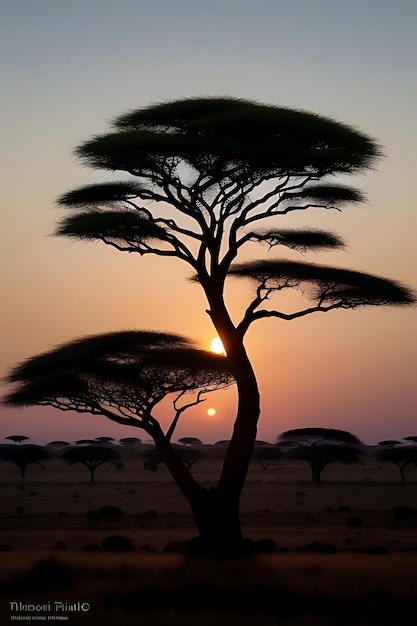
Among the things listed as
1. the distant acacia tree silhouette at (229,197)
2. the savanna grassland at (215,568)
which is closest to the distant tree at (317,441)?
the savanna grassland at (215,568)

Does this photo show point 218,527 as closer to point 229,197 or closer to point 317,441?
point 229,197

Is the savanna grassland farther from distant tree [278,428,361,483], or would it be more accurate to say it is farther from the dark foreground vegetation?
distant tree [278,428,361,483]

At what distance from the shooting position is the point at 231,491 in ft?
77.3

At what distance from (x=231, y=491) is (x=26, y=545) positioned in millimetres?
7985

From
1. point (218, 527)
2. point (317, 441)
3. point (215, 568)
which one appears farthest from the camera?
point (317, 441)

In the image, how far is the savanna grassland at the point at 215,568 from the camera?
15383 mm

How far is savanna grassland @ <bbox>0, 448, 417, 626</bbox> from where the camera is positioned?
1538cm

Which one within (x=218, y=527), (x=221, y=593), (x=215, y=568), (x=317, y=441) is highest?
(x=317, y=441)

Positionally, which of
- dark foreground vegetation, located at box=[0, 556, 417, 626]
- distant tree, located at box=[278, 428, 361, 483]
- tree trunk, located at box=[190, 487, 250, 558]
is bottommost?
dark foreground vegetation, located at box=[0, 556, 417, 626]

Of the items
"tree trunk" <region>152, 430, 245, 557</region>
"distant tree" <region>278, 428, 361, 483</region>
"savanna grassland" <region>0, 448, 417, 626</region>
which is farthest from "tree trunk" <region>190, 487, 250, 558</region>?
"distant tree" <region>278, 428, 361, 483</region>

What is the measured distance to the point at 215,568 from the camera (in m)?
20.2

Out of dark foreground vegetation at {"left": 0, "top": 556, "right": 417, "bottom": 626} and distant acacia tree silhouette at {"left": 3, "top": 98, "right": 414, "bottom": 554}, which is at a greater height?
distant acacia tree silhouette at {"left": 3, "top": 98, "right": 414, "bottom": 554}

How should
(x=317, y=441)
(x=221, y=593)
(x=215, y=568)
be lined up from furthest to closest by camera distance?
(x=317, y=441), (x=215, y=568), (x=221, y=593)

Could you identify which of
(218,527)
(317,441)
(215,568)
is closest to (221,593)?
(215,568)
